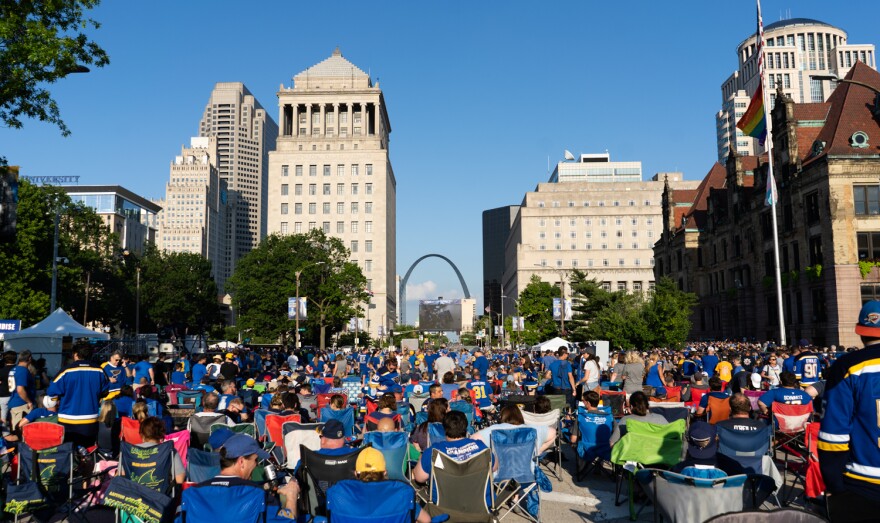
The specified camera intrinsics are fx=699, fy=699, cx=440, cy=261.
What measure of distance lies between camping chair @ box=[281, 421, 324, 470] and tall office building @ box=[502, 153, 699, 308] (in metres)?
116

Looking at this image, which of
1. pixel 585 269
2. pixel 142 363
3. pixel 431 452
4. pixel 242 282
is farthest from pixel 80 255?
pixel 585 269

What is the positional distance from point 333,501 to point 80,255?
68.8m

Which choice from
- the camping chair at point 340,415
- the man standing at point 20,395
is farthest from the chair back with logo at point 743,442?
the man standing at point 20,395

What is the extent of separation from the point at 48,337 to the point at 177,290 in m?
66.1

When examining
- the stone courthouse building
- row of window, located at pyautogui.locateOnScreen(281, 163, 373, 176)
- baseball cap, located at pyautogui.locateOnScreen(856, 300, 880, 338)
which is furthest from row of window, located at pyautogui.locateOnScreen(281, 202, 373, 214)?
baseball cap, located at pyautogui.locateOnScreen(856, 300, 880, 338)

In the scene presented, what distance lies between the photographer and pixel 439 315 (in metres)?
100

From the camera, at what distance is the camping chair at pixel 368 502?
606 centimetres

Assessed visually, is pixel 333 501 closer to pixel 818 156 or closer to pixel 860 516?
pixel 860 516

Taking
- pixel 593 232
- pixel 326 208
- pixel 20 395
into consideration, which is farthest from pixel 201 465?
pixel 593 232

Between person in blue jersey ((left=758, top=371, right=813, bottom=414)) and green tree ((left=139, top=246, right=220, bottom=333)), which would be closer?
person in blue jersey ((left=758, top=371, right=813, bottom=414))

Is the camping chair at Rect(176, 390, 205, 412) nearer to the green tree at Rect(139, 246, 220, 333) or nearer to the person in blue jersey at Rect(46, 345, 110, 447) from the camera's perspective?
the person in blue jersey at Rect(46, 345, 110, 447)

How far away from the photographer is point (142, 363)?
18234 mm

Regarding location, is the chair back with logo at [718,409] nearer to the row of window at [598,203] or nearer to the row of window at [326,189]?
the row of window at [326,189]

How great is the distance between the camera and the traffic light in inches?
747
